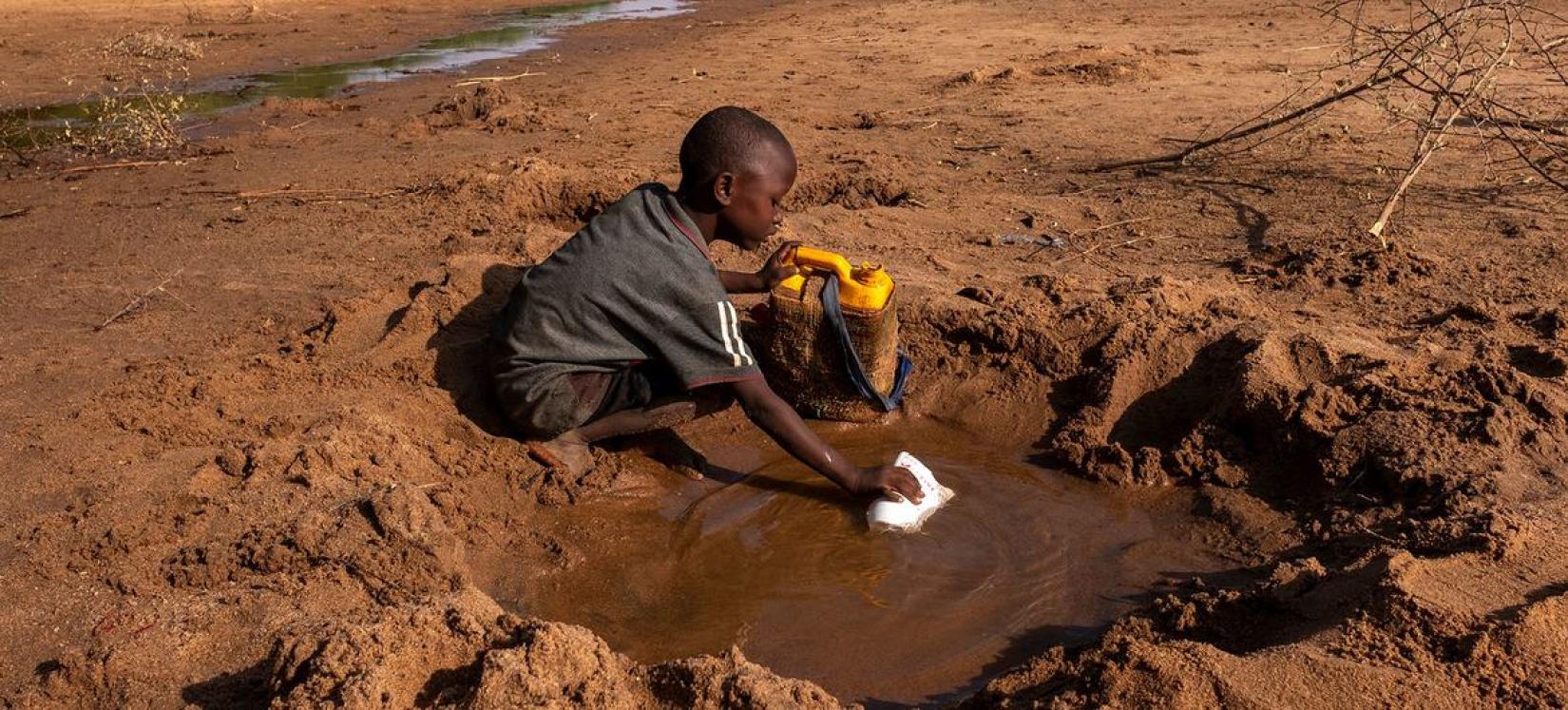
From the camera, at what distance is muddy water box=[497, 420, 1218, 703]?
2869 millimetres

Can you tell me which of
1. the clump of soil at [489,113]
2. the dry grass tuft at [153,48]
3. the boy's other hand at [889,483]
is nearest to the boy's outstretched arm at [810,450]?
the boy's other hand at [889,483]

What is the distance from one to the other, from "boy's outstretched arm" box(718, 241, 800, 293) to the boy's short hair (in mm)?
468

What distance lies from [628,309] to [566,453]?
59cm

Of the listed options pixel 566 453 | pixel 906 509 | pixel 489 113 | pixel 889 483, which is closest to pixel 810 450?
pixel 889 483

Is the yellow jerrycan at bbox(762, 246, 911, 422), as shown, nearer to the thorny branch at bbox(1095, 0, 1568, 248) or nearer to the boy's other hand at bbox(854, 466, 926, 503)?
the boy's other hand at bbox(854, 466, 926, 503)

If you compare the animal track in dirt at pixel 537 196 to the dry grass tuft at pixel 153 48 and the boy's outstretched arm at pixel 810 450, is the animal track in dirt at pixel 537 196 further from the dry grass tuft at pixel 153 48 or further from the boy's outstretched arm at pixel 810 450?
the dry grass tuft at pixel 153 48

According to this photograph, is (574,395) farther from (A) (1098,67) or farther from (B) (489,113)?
(A) (1098,67)

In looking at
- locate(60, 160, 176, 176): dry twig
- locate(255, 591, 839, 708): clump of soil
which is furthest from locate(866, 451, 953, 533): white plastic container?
locate(60, 160, 176, 176): dry twig

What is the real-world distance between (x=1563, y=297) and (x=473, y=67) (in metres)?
9.24

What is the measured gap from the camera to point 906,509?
3.34 meters

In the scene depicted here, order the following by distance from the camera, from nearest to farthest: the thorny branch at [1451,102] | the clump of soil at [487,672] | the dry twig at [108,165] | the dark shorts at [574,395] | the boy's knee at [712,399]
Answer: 1. the clump of soil at [487,672]
2. the dark shorts at [574,395]
3. the boy's knee at [712,399]
4. the thorny branch at [1451,102]
5. the dry twig at [108,165]

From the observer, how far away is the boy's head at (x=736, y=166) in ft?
10.6

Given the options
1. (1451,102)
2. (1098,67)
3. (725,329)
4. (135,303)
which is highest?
(1451,102)

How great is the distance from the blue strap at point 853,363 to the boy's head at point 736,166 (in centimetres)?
41
